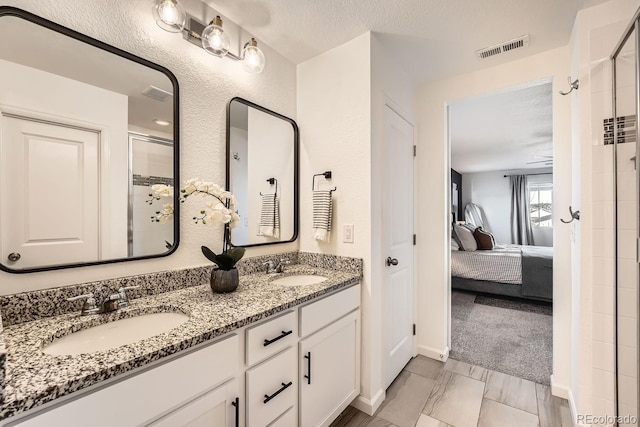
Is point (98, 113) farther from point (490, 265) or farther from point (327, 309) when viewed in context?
point (490, 265)

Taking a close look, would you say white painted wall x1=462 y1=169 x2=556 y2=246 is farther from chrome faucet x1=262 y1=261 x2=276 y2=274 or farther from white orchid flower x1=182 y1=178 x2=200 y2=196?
white orchid flower x1=182 y1=178 x2=200 y2=196

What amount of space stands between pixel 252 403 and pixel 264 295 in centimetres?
42

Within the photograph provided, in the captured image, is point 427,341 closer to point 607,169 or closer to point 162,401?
point 607,169

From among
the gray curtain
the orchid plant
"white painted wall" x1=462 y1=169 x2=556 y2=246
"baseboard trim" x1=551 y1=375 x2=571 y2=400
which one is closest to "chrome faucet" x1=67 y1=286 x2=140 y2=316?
the orchid plant

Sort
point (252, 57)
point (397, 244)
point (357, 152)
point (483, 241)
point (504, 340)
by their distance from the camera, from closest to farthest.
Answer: point (252, 57)
point (357, 152)
point (397, 244)
point (504, 340)
point (483, 241)

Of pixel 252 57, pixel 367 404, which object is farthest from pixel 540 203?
pixel 252 57

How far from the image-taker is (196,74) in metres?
1.49

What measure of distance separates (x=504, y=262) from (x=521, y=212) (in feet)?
12.9

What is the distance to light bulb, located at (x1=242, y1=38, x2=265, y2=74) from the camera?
1605mm

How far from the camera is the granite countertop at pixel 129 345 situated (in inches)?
24.5

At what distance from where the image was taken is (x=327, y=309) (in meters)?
1.46

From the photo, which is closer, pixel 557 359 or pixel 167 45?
pixel 167 45

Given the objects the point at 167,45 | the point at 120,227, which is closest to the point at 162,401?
the point at 120,227

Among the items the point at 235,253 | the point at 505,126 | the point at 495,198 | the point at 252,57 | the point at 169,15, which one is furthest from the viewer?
the point at 495,198
